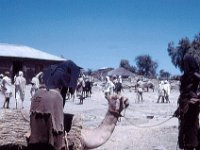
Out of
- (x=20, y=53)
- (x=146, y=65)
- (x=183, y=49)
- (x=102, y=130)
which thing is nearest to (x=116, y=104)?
(x=102, y=130)

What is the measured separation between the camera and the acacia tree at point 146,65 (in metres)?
104

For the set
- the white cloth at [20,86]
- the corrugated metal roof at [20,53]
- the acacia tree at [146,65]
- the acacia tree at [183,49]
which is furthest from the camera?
the acacia tree at [146,65]

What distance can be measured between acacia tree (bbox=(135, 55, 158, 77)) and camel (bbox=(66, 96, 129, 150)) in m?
100

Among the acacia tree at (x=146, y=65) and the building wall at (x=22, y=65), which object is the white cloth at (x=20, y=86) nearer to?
the building wall at (x=22, y=65)

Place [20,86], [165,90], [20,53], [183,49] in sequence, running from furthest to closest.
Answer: [183,49]
[20,53]
[165,90]
[20,86]

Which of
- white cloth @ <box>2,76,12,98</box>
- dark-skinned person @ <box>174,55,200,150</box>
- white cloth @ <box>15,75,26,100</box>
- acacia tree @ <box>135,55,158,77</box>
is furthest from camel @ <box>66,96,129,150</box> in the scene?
acacia tree @ <box>135,55,158,77</box>

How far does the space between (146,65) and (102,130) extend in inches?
4000

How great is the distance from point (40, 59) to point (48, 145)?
140 feet

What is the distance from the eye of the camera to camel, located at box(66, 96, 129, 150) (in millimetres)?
3580

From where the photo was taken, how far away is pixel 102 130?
3.67 meters

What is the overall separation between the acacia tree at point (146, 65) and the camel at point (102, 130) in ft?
329

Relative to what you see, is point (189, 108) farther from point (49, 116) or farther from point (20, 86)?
point (20, 86)

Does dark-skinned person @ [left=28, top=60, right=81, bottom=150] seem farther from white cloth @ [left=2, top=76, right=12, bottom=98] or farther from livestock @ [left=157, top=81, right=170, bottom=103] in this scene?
livestock @ [left=157, top=81, right=170, bottom=103]

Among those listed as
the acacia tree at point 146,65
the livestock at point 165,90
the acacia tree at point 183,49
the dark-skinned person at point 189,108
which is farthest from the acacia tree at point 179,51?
the dark-skinned person at point 189,108
